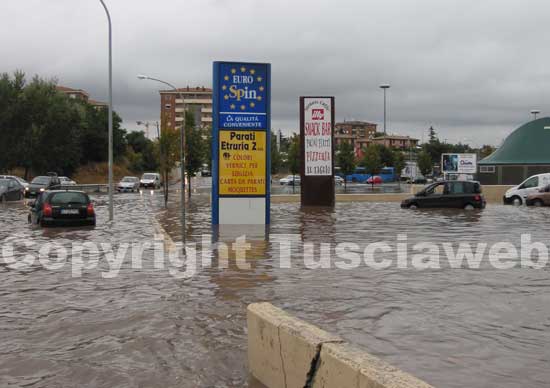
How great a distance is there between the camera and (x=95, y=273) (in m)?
11.7

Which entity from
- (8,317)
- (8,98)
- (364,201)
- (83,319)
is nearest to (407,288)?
(83,319)

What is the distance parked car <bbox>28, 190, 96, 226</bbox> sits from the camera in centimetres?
2048

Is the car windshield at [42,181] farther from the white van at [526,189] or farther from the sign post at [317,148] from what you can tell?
the white van at [526,189]

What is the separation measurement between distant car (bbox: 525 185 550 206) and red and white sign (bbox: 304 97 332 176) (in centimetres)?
1109

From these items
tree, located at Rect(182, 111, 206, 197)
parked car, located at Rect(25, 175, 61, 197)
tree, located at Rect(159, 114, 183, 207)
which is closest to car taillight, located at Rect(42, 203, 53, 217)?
parked car, located at Rect(25, 175, 61, 197)

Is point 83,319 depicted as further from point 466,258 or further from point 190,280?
point 466,258

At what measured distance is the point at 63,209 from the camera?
20578 millimetres

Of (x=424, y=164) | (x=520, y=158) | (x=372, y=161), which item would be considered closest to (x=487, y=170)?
(x=520, y=158)

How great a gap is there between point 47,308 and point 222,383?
4.09 m

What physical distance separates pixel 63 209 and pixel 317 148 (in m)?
15.8

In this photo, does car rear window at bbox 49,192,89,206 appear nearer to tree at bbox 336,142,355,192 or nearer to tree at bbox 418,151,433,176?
tree at bbox 336,142,355,192

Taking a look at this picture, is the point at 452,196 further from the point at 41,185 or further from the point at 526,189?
the point at 41,185

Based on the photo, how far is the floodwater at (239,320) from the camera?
240 inches

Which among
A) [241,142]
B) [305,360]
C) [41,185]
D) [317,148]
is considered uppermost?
[317,148]
